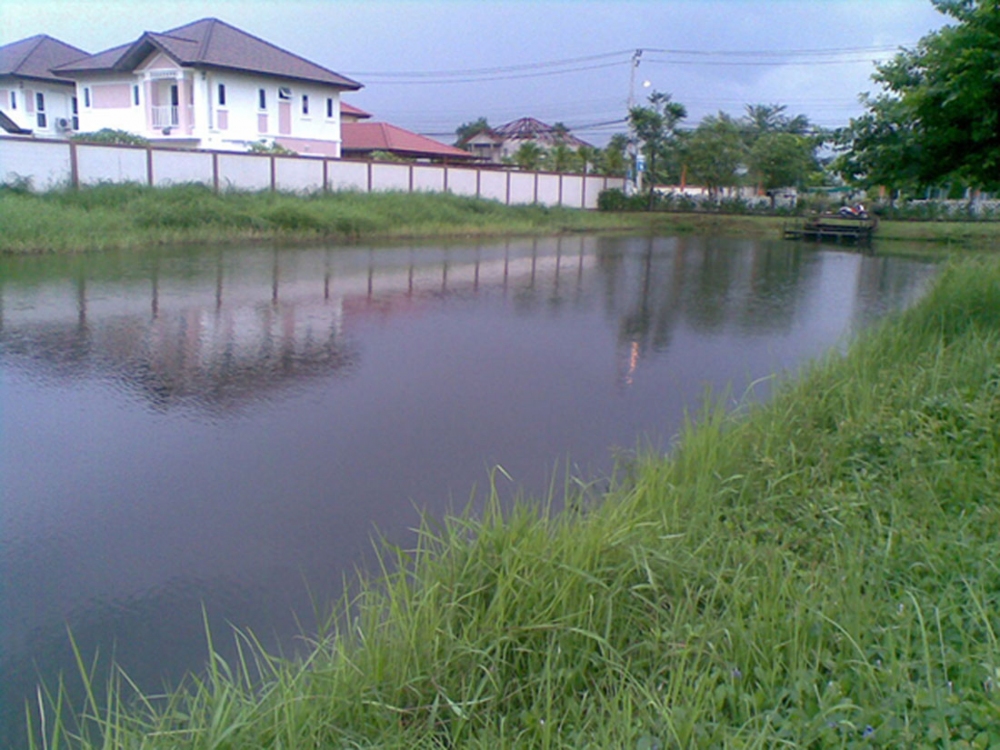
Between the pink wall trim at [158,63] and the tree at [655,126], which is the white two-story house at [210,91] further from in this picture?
the tree at [655,126]

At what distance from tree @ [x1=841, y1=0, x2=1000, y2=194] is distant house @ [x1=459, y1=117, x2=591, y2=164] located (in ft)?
204

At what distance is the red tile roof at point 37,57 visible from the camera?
46344 millimetres

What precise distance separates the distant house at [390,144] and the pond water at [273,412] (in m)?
34.2

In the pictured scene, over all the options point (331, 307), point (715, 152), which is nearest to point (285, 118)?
point (715, 152)

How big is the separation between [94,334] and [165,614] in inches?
279

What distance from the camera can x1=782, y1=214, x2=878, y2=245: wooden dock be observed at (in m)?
37.0

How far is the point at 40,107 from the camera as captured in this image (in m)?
47.4

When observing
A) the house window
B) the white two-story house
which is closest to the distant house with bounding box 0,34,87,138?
the house window

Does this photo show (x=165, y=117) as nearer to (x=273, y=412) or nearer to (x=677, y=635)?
(x=273, y=412)

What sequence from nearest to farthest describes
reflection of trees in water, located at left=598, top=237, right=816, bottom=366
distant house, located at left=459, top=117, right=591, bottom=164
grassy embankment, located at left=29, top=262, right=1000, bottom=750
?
grassy embankment, located at left=29, top=262, right=1000, bottom=750 → reflection of trees in water, located at left=598, top=237, right=816, bottom=366 → distant house, located at left=459, top=117, right=591, bottom=164

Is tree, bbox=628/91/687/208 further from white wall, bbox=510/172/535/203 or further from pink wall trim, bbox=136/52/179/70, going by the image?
pink wall trim, bbox=136/52/179/70

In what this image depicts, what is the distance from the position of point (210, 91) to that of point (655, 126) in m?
21.9

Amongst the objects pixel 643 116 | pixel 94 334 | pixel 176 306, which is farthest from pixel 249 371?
pixel 643 116

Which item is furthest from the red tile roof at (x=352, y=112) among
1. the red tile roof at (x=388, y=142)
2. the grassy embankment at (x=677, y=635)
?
the grassy embankment at (x=677, y=635)
